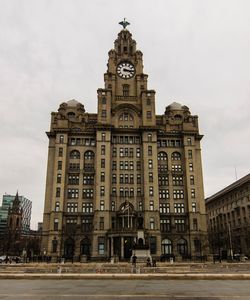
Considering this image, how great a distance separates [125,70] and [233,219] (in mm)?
58272

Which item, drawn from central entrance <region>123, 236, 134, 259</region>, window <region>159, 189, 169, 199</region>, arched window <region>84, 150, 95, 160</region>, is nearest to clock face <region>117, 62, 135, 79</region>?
arched window <region>84, 150, 95, 160</region>

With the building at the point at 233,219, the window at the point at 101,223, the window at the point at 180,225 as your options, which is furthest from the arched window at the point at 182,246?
the window at the point at 101,223

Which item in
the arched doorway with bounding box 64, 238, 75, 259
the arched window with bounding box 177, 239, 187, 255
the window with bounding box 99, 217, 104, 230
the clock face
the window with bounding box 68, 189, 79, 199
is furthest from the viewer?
the clock face

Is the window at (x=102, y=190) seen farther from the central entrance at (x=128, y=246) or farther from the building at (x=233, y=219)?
the building at (x=233, y=219)

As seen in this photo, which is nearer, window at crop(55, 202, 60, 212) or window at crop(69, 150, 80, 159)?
window at crop(55, 202, 60, 212)

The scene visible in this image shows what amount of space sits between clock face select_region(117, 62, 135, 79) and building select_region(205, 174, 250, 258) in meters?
47.8

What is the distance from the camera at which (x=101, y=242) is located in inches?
3071

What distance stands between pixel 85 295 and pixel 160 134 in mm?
76418

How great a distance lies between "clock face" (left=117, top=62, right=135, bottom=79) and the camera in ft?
324

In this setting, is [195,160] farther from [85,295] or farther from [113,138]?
[85,295]

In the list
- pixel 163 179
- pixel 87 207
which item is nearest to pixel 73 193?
pixel 87 207

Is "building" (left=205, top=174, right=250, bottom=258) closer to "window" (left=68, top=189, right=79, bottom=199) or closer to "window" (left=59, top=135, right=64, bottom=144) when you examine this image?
"window" (left=68, top=189, right=79, bottom=199)

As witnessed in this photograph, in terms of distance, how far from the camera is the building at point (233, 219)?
8581cm

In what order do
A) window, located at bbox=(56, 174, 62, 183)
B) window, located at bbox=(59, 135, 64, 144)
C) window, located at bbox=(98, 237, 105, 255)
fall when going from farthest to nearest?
window, located at bbox=(59, 135, 64, 144) → window, located at bbox=(56, 174, 62, 183) → window, located at bbox=(98, 237, 105, 255)
